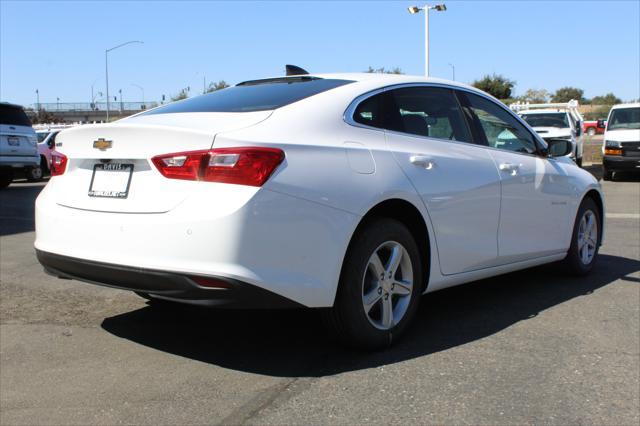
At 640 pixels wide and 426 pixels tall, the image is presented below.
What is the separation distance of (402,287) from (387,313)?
20 cm

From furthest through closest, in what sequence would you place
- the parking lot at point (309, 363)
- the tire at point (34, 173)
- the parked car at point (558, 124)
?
the tire at point (34, 173) < the parked car at point (558, 124) < the parking lot at point (309, 363)

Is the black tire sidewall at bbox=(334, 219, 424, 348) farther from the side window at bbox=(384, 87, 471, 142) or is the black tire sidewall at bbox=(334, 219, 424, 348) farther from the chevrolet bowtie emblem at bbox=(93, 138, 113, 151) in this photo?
the chevrolet bowtie emblem at bbox=(93, 138, 113, 151)

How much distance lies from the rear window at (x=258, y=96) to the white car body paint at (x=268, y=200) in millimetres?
111

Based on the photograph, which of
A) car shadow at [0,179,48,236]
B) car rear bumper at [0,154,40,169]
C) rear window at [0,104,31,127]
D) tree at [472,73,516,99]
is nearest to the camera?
car shadow at [0,179,48,236]

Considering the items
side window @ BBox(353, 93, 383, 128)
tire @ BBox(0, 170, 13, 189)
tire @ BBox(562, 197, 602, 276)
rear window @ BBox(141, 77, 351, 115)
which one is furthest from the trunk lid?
tire @ BBox(0, 170, 13, 189)

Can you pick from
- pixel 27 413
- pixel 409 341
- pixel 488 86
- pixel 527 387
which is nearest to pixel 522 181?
pixel 409 341

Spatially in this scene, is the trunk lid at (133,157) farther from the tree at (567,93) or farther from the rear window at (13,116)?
the tree at (567,93)

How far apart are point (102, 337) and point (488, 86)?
68.6 m

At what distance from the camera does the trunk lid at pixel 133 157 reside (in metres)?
3.50

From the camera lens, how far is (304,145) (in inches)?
143

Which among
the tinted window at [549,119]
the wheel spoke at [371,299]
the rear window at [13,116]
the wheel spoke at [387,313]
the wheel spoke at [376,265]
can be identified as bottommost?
the wheel spoke at [387,313]

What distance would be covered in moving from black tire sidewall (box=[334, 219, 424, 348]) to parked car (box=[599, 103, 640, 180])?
1509 cm

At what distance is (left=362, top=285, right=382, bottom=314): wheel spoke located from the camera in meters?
3.93

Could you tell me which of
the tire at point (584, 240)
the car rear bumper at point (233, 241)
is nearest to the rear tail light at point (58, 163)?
the car rear bumper at point (233, 241)
